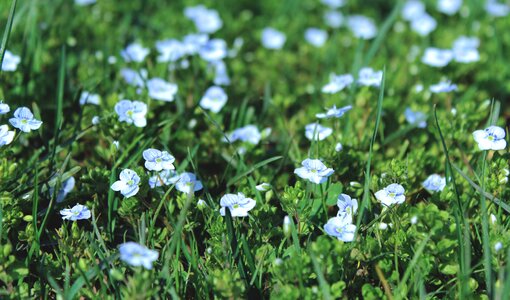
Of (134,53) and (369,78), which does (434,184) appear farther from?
(134,53)

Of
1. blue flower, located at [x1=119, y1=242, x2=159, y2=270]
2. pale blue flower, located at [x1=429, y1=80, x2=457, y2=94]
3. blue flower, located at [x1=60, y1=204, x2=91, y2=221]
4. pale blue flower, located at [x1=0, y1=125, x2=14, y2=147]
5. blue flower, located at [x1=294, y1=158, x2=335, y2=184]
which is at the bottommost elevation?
blue flower, located at [x1=60, y1=204, x2=91, y2=221]

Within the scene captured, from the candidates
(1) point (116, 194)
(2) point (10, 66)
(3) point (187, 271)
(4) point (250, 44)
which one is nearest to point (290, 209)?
(3) point (187, 271)

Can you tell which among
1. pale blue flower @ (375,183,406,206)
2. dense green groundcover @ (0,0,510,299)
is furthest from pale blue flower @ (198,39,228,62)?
pale blue flower @ (375,183,406,206)

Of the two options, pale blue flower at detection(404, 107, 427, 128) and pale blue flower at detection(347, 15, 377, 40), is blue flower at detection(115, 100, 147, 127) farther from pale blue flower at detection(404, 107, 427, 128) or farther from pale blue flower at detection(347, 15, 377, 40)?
pale blue flower at detection(347, 15, 377, 40)

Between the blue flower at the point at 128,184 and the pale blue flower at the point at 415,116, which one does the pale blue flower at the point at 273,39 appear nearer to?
the pale blue flower at the point at 415,116

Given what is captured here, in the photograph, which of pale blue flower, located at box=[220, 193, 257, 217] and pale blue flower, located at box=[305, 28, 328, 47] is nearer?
pale blue flower, located at box=[220, 193, 257, 217]

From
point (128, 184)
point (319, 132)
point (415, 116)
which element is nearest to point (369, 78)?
point (415, 116)

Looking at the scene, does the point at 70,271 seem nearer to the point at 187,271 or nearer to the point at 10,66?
the point at 187,271

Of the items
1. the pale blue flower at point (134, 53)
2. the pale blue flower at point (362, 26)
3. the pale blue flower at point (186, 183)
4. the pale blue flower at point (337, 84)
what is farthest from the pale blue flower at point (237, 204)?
the pale blue flower at point (362, 26)
